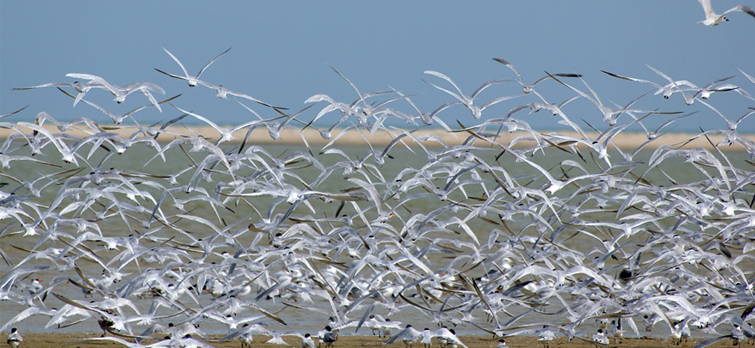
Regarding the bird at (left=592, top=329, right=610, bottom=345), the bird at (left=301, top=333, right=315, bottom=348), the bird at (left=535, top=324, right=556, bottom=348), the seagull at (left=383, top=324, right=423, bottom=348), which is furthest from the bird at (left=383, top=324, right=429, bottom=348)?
the bird at (left=592, top=329, right=610, bottom=345)

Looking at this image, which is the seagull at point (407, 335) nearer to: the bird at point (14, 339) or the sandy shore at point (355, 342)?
the sandy shore at point (355, 342)

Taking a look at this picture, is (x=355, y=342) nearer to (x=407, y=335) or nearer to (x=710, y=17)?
(x=407, y=335)

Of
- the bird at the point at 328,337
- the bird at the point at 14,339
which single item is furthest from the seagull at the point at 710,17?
the bird at the point at 14,339

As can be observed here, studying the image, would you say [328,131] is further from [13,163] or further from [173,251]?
[13,163]

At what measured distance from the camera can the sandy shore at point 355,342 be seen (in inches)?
533

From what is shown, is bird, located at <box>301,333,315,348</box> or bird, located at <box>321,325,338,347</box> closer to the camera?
bird, located at <box>301,333,315,348</box>

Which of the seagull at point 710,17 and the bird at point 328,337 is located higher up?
the seagull at point 710,17

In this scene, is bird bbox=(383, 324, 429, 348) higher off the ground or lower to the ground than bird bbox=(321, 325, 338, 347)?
higher

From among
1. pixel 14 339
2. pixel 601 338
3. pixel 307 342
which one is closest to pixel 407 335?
pixel 307 342

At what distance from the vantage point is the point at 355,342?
14.7 metres

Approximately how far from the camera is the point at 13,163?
5606cm

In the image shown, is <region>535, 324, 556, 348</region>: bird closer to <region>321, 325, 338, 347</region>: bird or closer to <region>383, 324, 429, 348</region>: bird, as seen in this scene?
<region>383, 324, 429, 348</region>: bird

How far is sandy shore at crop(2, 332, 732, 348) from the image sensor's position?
1355cm

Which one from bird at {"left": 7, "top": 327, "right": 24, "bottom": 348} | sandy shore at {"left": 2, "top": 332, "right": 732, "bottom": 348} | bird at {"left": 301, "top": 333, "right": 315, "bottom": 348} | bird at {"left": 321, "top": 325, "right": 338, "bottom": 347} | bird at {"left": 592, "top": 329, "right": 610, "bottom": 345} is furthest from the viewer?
bird at {"left": 592, "top": 329, "right": 610, "bottom": 345}
